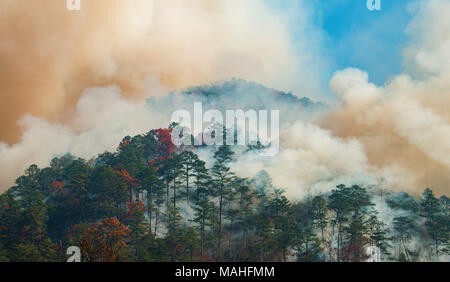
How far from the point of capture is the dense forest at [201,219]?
166 ft

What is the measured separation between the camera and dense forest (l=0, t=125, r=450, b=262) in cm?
5058

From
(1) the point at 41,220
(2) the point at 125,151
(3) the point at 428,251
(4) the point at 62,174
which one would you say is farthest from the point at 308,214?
(4) the point at 62,174

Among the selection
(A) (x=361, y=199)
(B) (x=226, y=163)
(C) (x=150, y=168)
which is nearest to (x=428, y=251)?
(A) (x=361, y=199)

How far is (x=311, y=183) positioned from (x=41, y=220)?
47218 millimetres

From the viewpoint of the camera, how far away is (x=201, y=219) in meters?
61.1

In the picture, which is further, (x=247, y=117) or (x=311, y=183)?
(x=247, y=117)

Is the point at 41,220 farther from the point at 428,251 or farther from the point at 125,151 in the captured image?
the point at 428,251

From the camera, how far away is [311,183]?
73938 millimetres

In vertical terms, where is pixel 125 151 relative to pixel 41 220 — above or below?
above
